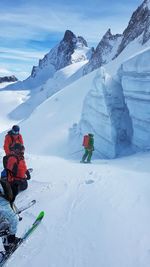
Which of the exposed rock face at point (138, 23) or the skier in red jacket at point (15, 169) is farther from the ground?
the exposed rock face at point (138, 23)

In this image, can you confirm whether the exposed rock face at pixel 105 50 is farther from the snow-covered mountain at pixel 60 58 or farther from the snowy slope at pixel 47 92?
the snow-covered mountain at pixel 60 58

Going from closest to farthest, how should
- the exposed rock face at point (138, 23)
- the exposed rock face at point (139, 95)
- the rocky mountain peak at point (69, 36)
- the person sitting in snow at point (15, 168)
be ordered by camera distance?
the person sitting in snow at point (15, 168) → the exposed rock face at point (139, 95) → the exposed rock face at point (138, 23) → the rocky mountain peak at point (69, 36)

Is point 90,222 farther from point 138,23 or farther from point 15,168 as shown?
point 138,23

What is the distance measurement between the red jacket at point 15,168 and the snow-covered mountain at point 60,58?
128 meters

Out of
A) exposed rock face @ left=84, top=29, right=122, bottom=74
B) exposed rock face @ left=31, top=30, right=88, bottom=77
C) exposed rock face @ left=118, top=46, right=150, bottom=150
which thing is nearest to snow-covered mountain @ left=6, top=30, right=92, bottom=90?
exposed rock face @ left=31, top=30, right=88, bottom=77

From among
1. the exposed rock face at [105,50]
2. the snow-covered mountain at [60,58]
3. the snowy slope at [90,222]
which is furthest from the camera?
the snow-covered mountain at [60,58]

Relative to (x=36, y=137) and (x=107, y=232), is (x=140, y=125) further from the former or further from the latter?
(x=36, y=137)

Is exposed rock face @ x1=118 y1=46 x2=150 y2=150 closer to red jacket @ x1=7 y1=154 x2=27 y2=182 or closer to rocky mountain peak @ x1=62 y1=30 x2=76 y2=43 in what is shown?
red jacket @ x1=7 y1=154 x2=27 y2=182

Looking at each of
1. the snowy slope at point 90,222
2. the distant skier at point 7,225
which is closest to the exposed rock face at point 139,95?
the snowy slope at point 90,222

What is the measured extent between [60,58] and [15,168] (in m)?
148

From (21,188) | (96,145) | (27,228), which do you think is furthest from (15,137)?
(96,145)

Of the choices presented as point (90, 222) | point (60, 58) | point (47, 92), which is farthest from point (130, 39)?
point (60, 58)

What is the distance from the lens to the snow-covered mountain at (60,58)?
5556 inches

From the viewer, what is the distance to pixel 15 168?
977cm
